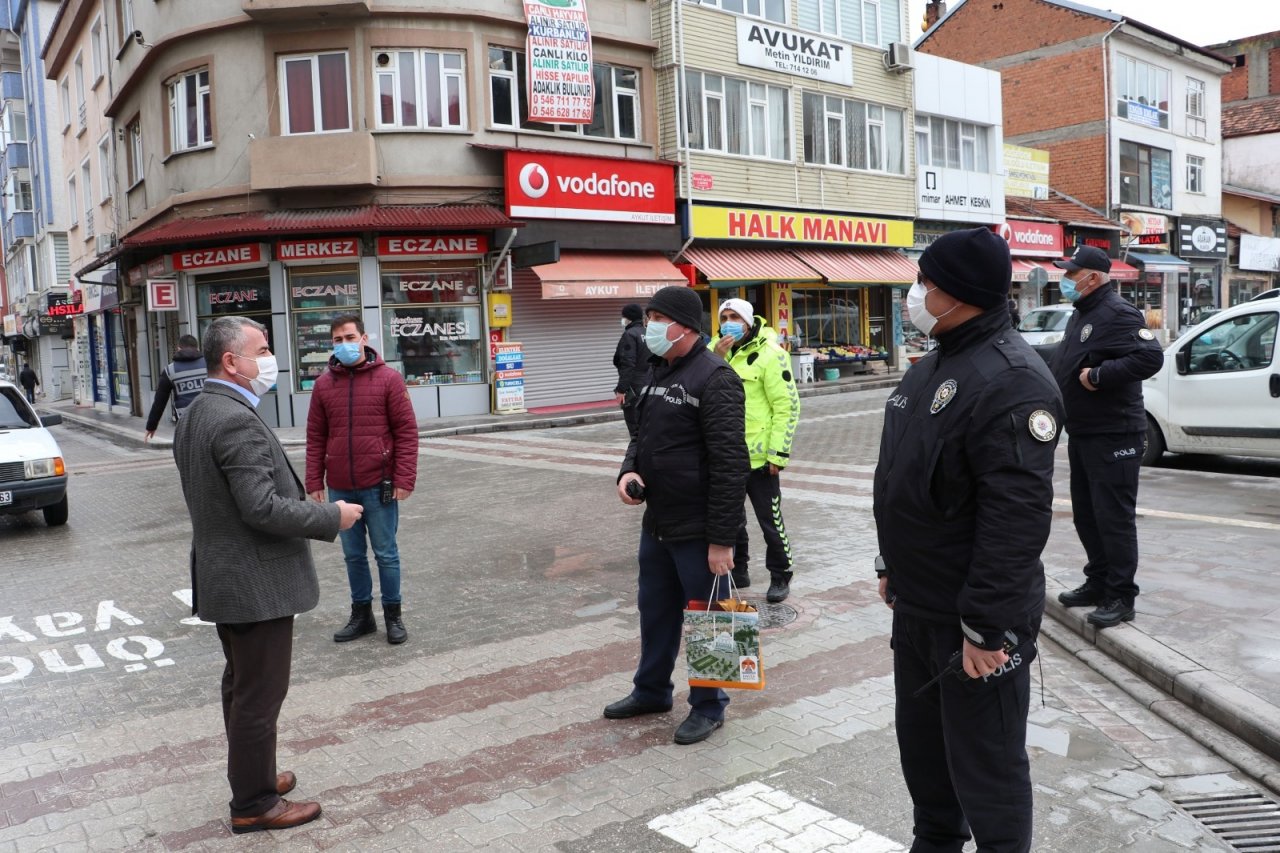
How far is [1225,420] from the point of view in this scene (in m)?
10.5

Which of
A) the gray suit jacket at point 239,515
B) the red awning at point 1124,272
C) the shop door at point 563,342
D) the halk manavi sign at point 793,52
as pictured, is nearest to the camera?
the gray suit jacket at point 239,515

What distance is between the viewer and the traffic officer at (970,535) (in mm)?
2619

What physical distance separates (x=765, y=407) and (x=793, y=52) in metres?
22.2

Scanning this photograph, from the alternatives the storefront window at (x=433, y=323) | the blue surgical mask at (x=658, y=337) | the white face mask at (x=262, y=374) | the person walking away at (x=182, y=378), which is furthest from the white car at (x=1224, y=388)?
the storefront window at (x=433, y=323)

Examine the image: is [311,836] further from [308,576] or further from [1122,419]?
[1122,419]

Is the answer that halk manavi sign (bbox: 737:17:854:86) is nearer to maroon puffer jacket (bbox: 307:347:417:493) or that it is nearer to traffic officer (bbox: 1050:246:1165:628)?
traffic officer (bbox: 1050:246:1165:628)

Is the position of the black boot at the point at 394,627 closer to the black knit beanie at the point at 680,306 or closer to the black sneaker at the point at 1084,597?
the black knit beanie at the point at 680,306

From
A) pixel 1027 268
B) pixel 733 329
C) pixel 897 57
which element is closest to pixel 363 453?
pixel 733 329

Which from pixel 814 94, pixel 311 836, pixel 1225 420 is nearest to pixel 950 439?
pixel 311 836

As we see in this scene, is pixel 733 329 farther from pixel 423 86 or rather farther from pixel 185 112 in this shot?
pixel 185 112

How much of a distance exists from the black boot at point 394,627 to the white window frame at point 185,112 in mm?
17617

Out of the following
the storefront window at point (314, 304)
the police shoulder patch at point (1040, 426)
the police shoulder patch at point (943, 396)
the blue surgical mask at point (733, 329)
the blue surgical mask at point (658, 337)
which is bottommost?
the police shoulder patch at point (1040, 426)

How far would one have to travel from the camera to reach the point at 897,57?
2859cm

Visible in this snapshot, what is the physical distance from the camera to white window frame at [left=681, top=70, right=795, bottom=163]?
2420cm
